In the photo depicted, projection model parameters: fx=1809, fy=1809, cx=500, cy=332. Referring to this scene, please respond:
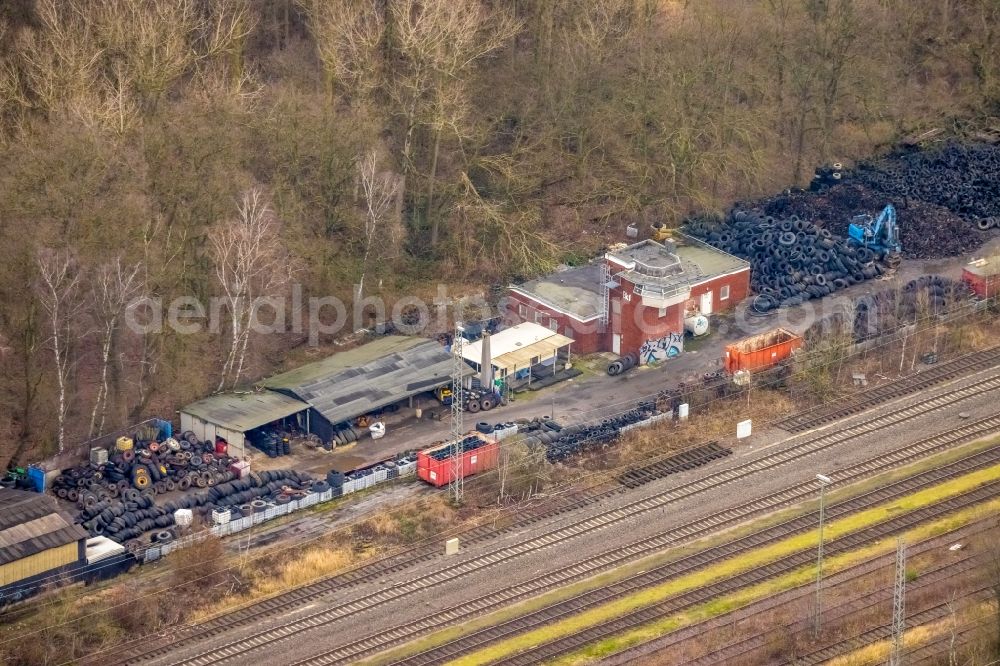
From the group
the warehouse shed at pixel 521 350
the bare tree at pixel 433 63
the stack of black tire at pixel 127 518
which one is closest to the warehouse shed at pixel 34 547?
the stack of black tire at pixel 127 518

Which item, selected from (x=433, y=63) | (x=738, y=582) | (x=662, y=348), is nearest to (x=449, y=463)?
(x=738, y=582)

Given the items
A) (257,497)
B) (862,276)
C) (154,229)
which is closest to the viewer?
(257,497)

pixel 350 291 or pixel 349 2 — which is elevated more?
pixel 349 2

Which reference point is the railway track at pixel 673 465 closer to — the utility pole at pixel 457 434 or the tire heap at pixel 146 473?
the utility pole at pixel 457 434

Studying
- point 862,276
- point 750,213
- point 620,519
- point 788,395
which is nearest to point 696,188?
point 750,213

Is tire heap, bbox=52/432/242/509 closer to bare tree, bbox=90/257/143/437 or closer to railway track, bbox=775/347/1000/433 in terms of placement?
bare tree, bbox=90/257/143/437

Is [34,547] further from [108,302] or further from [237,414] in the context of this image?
[237,414]

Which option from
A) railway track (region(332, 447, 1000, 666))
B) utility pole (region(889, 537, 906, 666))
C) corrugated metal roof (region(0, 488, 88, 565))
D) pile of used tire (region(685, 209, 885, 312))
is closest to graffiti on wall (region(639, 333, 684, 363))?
pile of used tire (region(685, 209, 885, 312))

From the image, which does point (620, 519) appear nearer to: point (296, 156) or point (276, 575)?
point (276, 575)
